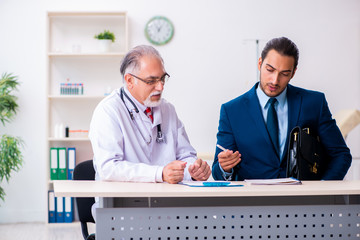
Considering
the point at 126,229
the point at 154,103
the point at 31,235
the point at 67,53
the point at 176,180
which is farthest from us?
the point at 67,53

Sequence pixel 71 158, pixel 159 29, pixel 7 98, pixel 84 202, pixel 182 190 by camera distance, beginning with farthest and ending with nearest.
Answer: pixel 159 29
pixel 71 158
pixel 7 98
pixel 84 202
pixel 182 190

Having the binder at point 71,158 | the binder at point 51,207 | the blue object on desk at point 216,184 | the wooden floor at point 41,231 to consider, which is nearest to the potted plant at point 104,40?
the binder at point 71,158

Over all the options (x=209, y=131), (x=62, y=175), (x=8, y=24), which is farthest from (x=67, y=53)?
(x=209, y=131)

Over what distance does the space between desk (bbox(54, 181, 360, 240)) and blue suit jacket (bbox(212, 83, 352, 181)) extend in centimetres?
42

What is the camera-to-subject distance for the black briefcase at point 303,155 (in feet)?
7.59

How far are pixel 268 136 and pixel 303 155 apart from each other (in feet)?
0.78

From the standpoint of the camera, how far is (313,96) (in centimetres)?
255

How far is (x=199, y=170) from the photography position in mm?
2297

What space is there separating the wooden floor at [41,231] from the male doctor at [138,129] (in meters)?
2.27

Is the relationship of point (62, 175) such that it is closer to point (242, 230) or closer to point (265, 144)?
point (265, 144)

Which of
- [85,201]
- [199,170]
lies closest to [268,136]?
[199,170]

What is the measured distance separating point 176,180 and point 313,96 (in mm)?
942

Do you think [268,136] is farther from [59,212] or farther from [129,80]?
[59,212]

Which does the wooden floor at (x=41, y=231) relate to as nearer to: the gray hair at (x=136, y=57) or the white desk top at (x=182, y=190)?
A: the gray hair at (x=136, y=57)
